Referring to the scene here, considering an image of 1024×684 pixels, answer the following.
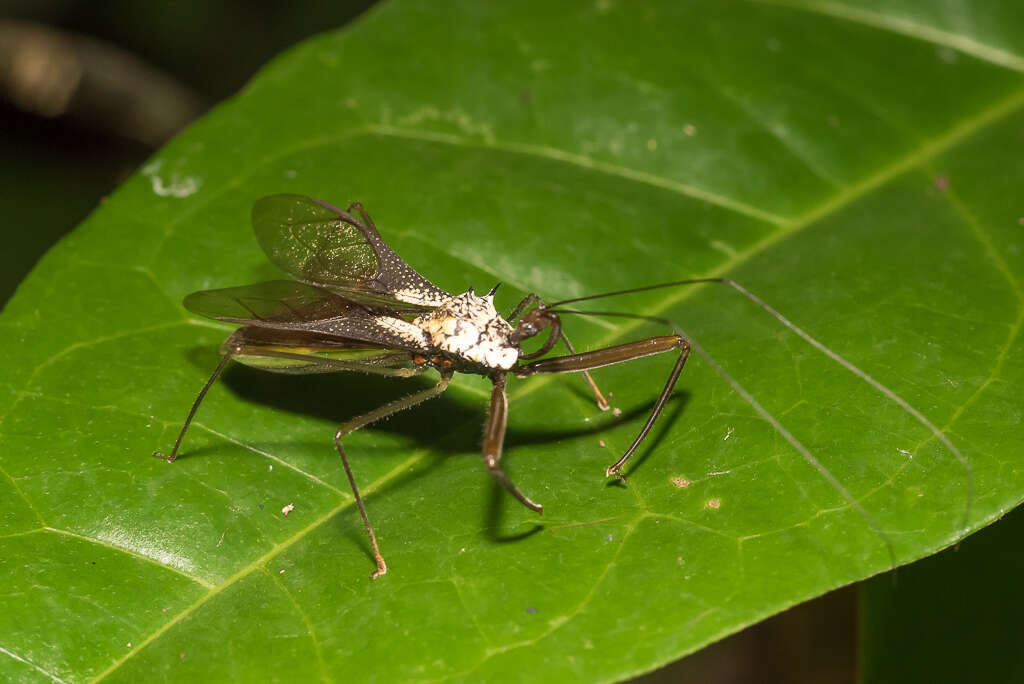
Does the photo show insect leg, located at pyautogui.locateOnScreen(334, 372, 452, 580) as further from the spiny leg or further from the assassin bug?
the spiny leg

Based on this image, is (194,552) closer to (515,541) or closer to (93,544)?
(93,544)

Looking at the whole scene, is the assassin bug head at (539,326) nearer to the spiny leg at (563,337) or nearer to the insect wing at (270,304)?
the spiny leg at (563,337)

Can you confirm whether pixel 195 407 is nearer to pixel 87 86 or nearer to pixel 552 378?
pixel 552 378

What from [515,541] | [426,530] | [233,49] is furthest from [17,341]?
[233,49]

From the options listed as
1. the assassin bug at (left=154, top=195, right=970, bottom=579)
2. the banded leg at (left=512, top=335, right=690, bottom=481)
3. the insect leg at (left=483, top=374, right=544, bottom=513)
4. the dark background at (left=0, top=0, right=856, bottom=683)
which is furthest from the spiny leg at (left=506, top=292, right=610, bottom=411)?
the dark background at (left=0, top=0, right=856, bottom=683)

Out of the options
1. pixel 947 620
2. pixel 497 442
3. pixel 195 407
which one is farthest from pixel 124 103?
pixel 947 620

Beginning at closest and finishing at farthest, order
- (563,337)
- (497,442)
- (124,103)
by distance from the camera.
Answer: (497,442)
(563,337)
(124,103)

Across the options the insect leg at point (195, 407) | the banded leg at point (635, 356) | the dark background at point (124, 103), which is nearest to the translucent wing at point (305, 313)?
the insect leg at point (195, 407)
